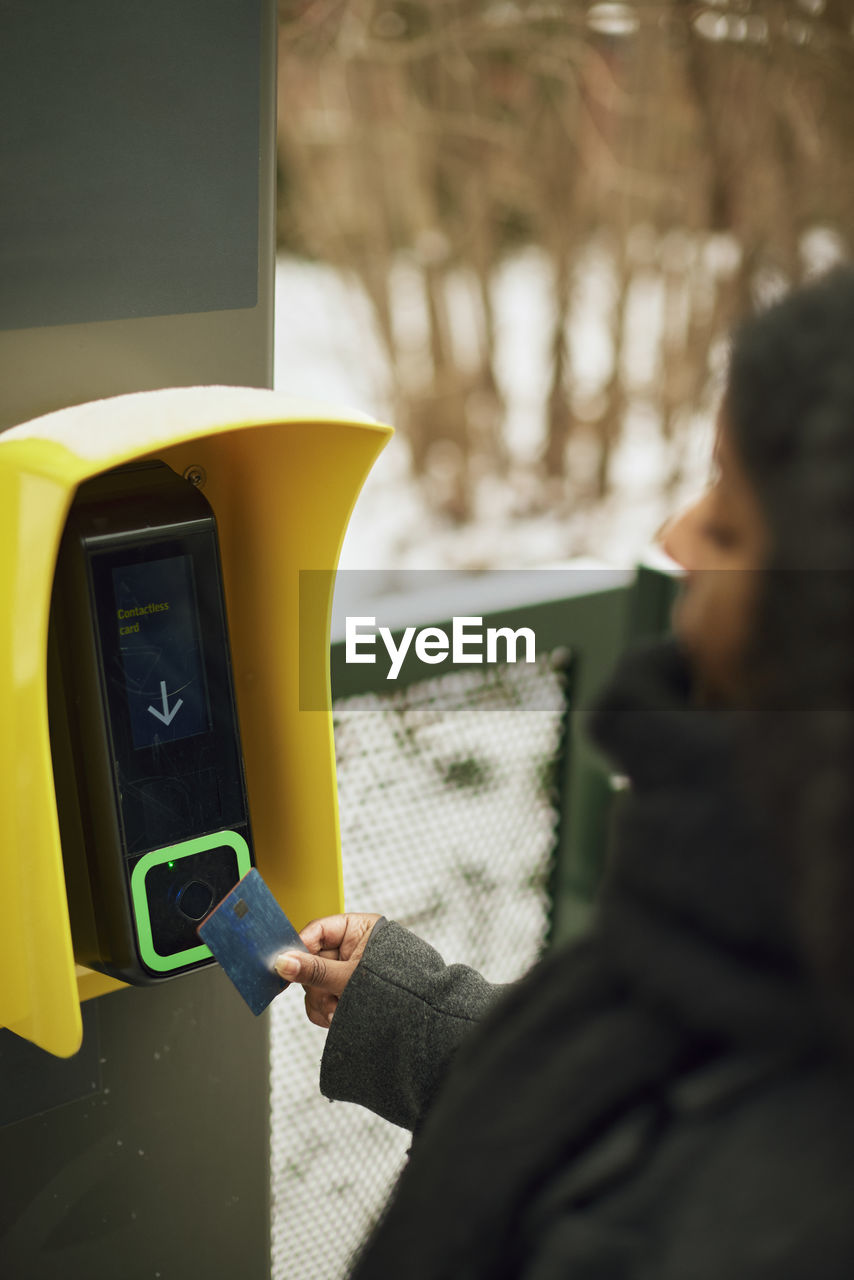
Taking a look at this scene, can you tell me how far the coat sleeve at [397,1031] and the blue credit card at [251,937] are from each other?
0.08 meters

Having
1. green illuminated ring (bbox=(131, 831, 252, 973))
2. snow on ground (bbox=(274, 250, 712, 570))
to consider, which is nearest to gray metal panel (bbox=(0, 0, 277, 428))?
green illuminated ring (bbox=(131, 831, 252, 973))

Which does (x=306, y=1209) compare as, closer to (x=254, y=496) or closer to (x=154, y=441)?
(x=254, y=496)

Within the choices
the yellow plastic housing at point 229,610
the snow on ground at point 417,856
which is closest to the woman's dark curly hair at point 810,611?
the yellow plastic housing at point 229,610

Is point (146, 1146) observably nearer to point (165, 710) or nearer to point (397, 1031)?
point (397, 1031)

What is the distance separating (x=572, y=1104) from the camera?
2.26ft

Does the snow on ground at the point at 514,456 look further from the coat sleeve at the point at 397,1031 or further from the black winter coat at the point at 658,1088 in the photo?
the black winter coat at the point at 658,1088

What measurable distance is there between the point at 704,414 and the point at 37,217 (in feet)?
14.0

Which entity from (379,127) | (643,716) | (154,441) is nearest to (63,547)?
(154,441)

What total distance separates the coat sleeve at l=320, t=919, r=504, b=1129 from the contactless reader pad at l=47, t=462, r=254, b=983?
0.16 metres

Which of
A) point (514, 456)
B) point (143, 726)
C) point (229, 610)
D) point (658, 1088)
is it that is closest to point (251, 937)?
point (143, 726)

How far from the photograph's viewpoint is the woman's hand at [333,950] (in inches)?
49.1

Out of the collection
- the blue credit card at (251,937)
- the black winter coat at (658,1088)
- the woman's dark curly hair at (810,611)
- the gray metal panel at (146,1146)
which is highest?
the woman's dark curly hair at (810,611)

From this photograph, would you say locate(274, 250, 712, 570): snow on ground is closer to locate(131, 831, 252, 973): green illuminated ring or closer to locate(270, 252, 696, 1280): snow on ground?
locate(270, 252, 696, 1280): snow on ground

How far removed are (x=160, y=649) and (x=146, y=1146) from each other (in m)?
0.63
